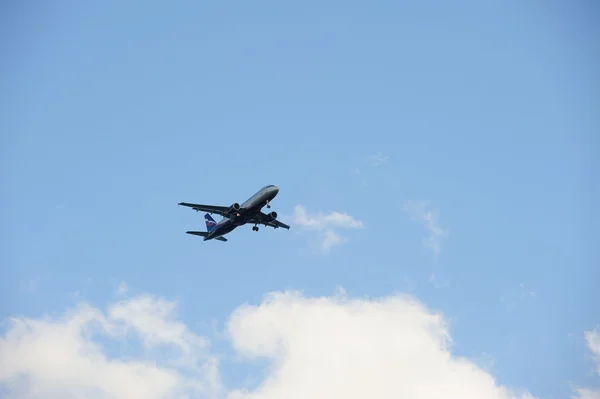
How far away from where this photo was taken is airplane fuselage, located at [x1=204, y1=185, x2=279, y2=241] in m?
78.4

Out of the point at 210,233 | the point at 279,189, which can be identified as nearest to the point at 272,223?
the point at 210,233

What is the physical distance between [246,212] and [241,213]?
69 cm

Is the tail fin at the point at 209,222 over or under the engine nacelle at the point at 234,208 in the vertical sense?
over

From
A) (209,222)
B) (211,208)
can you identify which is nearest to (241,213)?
(211,208)

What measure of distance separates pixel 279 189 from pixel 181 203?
13821 millimetres

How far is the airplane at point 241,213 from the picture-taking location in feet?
259

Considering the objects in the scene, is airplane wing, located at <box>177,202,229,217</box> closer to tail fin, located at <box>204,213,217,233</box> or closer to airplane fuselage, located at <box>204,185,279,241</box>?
airplane fuselage, located at <box>204,185,279,241</box>

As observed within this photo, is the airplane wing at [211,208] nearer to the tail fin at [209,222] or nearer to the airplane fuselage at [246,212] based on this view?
the airplane fuselage at [246,212]

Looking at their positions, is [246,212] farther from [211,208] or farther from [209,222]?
[209,222]

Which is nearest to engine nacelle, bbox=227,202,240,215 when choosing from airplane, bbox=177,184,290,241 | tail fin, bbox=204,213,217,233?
airplane, bbox=177,184,290,241

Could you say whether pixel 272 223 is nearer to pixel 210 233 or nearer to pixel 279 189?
pixel 210 233

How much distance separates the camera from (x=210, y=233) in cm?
8906

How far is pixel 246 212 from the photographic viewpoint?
81.9 m

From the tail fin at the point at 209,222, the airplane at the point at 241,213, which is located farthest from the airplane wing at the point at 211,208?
the tail fin at the point at 209,222
